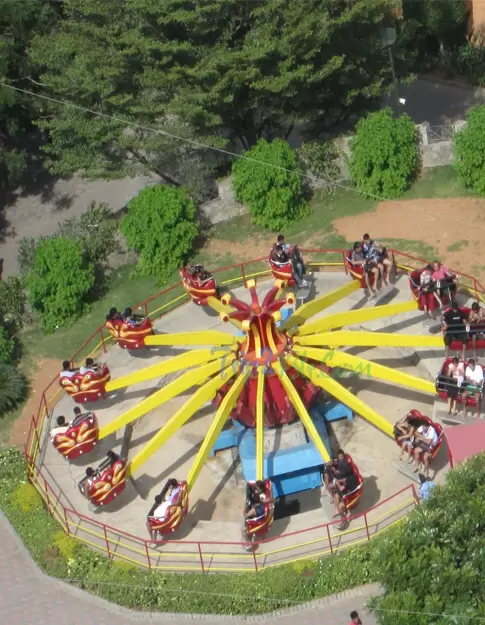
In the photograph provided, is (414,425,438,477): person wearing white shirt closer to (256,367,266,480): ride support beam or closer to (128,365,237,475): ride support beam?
(256,367,266,480): ride support beam

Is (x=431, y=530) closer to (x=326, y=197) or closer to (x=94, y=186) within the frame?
(x=326, y=197)

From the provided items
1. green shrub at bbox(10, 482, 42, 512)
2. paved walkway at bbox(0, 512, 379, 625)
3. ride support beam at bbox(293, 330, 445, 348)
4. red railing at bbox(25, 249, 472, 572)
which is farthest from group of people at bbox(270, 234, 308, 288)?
paved walkway at bbox(0, 512, 379, 625)

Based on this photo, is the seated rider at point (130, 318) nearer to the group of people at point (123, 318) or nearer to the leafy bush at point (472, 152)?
the group of people at point (123, 318)

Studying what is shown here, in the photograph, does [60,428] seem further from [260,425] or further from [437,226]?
[437,226]

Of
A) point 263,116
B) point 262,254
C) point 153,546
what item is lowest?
point 153,546

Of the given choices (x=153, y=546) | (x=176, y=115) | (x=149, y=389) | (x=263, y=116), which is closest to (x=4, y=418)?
(x=149, y=389)

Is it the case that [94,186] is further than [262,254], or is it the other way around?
[94,186]
